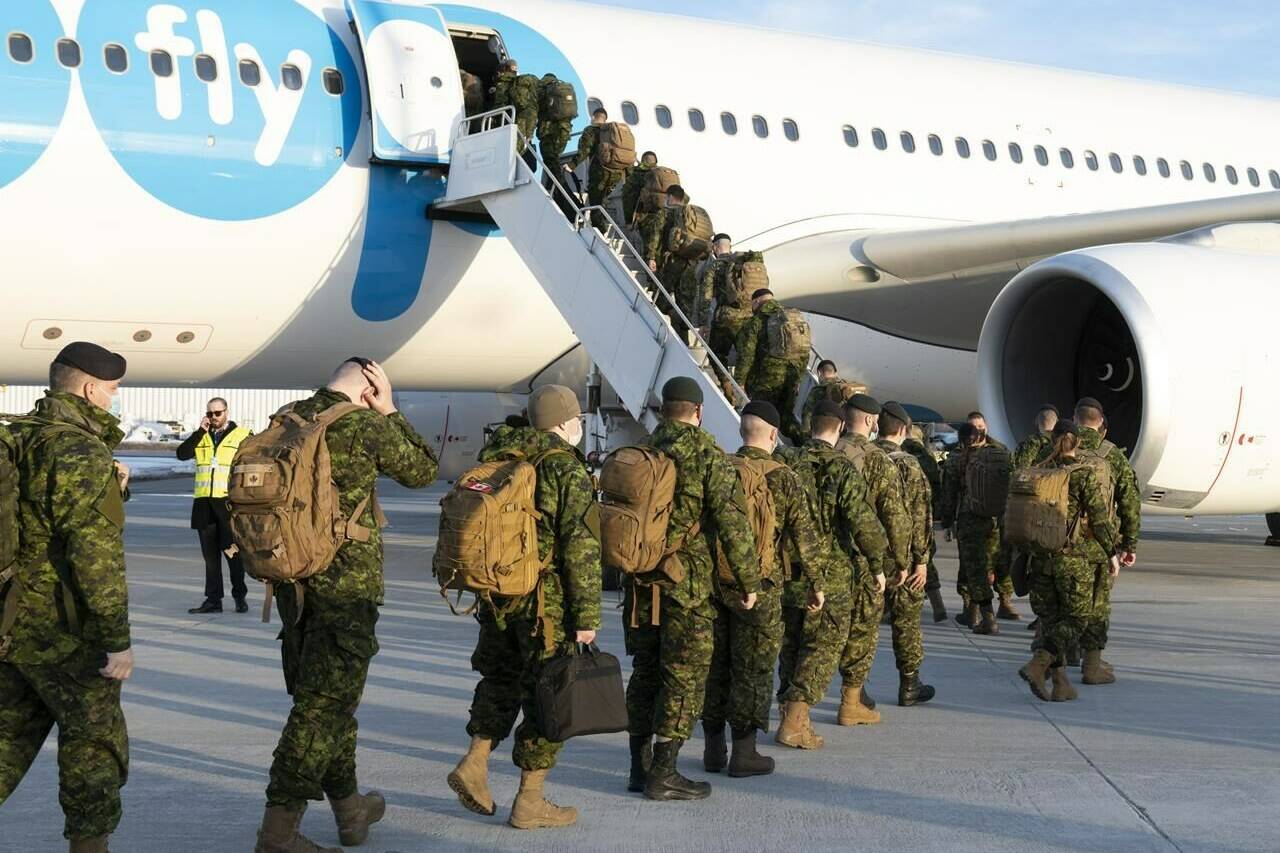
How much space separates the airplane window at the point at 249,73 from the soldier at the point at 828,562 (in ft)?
18.6

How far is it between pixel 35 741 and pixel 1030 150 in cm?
1165

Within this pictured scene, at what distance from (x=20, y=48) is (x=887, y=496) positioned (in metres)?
6.28

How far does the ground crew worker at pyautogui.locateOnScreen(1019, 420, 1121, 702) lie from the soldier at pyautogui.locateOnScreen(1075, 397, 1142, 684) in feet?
0.24

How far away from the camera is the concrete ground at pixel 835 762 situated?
4.52 meters

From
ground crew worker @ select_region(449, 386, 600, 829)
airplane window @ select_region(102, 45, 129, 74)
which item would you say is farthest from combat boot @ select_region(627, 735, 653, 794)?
airplane window @ select_region(102, 45, 129, 74)

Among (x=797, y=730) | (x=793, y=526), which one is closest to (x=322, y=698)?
(x=793, y=526)

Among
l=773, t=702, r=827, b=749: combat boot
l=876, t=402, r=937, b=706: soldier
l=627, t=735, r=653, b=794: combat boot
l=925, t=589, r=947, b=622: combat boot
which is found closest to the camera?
l=627, t=735, r=653, b=794: combat boot

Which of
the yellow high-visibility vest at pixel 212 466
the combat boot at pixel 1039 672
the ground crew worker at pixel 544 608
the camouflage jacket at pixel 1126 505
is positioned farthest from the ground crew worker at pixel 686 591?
Result: the yellow high-visibility vest at pixel 212 466

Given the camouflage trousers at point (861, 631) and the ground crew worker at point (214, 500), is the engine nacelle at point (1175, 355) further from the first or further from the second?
the ground crew worker at point (214, 500)

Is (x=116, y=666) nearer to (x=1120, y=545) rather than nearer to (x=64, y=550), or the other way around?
(x=64, y=550)

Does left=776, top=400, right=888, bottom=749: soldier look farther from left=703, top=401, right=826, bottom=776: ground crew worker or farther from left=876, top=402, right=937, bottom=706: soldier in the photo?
left=876, top=402, right=937, bottom=706: soldier

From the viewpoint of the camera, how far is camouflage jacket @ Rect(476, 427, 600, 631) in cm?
456

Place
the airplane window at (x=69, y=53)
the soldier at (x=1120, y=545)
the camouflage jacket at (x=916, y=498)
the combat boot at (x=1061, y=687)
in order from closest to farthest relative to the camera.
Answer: the combat boot at (x=1061, y=687), the camouflage jacket at (x=916, y=498), the soldier at (x=1120, y=545), the airplane window at (x=69, y=53)

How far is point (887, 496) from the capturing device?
20.9ft
